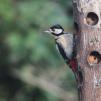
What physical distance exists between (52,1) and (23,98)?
181 centimetres

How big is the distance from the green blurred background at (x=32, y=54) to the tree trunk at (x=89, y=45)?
159 inches

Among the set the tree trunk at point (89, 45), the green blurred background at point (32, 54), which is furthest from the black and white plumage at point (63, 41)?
the green blurred background at point (32, 54)

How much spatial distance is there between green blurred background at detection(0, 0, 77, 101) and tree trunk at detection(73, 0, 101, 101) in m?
4.04

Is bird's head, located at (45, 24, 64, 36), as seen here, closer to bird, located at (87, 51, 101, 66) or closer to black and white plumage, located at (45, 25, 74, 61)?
black and white plumage, located at (45, 25, 74, 61)

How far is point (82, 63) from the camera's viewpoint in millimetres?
6660

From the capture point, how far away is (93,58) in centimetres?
664

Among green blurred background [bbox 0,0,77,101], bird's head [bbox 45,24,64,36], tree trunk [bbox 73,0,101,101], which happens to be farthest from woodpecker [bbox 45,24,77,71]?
green blurred background [bbox 0,0,77,101]

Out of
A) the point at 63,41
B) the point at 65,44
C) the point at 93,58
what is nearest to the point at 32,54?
the point at 63,41

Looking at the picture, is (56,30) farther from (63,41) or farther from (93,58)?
(93,58)

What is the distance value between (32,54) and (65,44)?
3.93 meters

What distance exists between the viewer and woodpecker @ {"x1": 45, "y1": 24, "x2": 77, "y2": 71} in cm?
694

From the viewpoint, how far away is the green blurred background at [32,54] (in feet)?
36.1

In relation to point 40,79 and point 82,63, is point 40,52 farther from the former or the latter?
point 82,63

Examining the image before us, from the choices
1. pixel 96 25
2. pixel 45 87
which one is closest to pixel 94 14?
pixel 96 25
